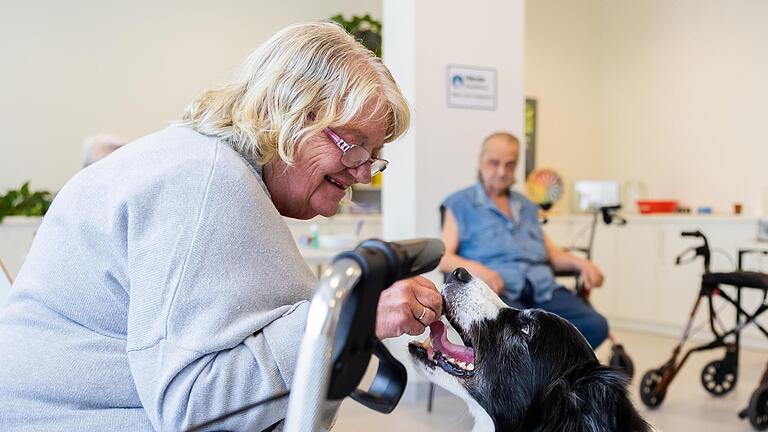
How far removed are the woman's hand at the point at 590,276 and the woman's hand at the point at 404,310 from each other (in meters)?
2.31

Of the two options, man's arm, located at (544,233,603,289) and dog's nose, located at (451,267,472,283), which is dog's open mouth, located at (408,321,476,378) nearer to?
dog's nose, located at (451,267,472,283)

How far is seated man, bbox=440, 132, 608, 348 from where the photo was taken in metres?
3.07

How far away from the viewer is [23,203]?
4.84 m

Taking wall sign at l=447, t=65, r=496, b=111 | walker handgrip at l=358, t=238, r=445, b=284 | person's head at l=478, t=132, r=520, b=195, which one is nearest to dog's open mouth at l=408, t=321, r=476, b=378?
walker handgrip at l=358, t=238, r=445, b=284

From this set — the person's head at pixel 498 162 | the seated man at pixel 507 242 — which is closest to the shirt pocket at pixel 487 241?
the seated man at pixel 507 242

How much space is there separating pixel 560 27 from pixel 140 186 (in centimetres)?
647

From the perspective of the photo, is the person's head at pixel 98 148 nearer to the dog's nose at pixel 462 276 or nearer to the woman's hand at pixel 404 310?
the dog's nose at pixel 462 276

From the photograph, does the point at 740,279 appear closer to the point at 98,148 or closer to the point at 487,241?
the point at 487,241

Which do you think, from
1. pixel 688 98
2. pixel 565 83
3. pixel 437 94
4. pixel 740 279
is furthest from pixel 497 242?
pixel 565 83

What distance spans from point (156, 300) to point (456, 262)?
2.18m

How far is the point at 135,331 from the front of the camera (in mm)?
873

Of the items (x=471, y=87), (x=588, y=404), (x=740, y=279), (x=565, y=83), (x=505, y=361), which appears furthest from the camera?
(x=565, y=83)

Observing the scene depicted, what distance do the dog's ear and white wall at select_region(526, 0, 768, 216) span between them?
4.88m

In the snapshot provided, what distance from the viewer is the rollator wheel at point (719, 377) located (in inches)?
144
